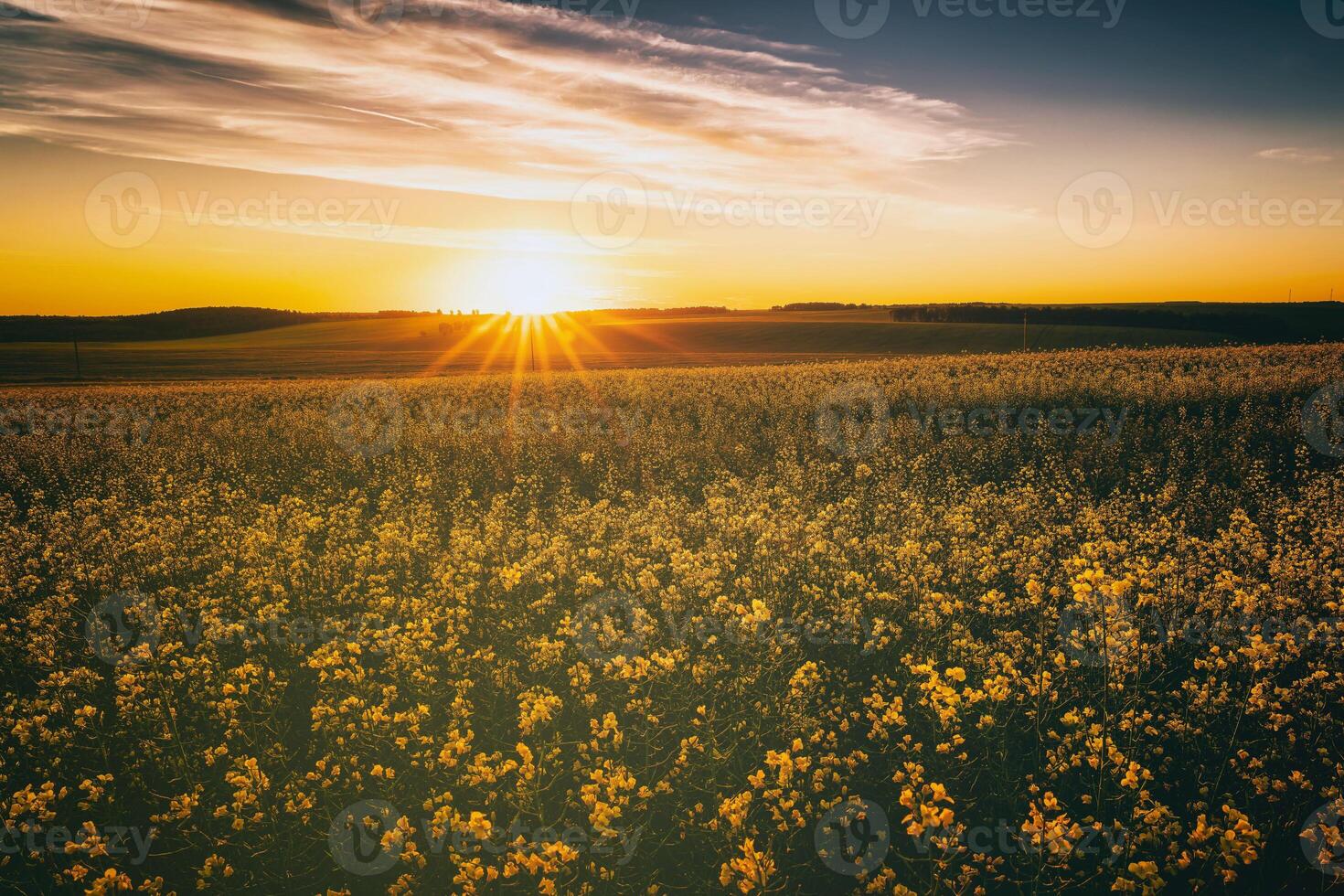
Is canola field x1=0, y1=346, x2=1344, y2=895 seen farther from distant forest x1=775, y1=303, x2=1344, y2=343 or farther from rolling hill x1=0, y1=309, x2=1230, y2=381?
distant forest x1=775, y1=303, x2=1344, y2=343

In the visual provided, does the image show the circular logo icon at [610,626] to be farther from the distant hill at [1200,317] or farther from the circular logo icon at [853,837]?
the distant hill at [1200,317]

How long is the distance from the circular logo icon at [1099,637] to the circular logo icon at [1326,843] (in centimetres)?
127

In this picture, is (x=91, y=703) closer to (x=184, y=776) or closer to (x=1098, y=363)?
(x=184, y=776)

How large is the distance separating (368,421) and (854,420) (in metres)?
13.4

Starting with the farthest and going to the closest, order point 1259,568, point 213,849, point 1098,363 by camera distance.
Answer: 1. point 1098,363
2. point 1259,568
3. point 213,849

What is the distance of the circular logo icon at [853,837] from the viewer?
3914 millimetres

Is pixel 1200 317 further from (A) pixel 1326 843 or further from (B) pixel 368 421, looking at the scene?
(A) pixel 1326 843

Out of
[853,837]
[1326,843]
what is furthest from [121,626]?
[1326,843]

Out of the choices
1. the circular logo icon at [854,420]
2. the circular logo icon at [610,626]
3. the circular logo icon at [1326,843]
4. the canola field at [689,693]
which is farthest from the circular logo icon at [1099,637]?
the circular logo icon at [854,420]

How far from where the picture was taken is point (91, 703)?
18.6 feet

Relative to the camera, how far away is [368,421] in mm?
18828

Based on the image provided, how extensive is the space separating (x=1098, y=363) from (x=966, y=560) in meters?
21.6

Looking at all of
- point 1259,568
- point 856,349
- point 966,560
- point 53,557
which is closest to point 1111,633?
point 966,560

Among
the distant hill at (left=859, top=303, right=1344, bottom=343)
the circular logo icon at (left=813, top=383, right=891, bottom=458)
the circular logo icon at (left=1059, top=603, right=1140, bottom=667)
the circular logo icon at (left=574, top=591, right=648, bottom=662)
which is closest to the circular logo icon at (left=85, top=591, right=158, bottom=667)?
the circular logo icon at (left=574, top=591, right=648, bottom=662)
